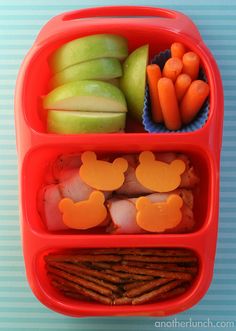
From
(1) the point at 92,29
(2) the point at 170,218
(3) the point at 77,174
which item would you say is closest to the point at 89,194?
(3) the point at 77,174

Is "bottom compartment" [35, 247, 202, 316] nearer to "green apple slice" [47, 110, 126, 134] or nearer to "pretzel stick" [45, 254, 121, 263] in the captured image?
"pretzel stick" [45, 254, 121, 263]

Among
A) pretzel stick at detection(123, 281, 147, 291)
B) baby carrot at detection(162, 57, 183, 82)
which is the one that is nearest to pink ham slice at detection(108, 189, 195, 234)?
pretzel stick at detection(123, 281, 147, 291)

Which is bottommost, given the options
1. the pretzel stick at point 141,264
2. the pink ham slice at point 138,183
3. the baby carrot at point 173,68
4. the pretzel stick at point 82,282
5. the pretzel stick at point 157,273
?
the pretzel stick at point 82,282

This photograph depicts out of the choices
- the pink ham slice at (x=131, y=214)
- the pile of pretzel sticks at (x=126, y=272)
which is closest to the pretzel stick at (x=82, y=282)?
the pile of pretzel sticks at (x=126, y=272)

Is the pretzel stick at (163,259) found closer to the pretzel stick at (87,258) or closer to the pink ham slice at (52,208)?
the pretzel stick at (87,258)

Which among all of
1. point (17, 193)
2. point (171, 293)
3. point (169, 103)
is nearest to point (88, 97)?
point (169, 103)

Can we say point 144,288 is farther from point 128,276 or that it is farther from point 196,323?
point 196,323
